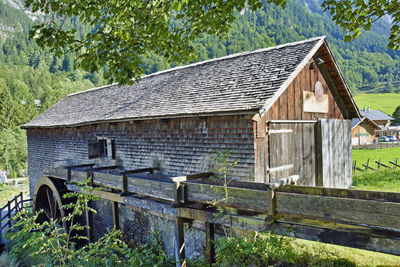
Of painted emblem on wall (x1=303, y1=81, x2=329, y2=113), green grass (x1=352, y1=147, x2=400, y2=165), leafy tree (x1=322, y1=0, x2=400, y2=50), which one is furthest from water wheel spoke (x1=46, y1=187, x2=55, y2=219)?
green grass (x1=352, y1=147, x2=400, y2=165)

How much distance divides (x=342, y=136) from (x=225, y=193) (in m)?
6.74

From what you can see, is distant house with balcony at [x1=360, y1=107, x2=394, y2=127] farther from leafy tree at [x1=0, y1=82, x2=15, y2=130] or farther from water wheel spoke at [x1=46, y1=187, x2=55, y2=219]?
leafy tree at [x1=0, y1=82, x2=15, y2=130]

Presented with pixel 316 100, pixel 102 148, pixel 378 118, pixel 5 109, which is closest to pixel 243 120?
pixel 316 100

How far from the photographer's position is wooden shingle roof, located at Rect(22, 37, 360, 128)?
7.86 meters

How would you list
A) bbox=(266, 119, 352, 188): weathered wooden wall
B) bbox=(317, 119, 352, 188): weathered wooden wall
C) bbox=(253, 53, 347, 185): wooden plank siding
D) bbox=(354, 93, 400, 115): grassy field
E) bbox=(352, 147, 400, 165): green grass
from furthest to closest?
bbox=(354, 93, 400, 115): grassy field, bbox=(352, 147, 400, 165): green grass, bbox=(317, 119, 352, 188): weathered wooden wall, bbox=(266, 119, 352, 188): weathered wooden wall, bbox=(253, 53, 347, 185): wooden plank siding

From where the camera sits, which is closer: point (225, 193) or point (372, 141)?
point (225, 193)

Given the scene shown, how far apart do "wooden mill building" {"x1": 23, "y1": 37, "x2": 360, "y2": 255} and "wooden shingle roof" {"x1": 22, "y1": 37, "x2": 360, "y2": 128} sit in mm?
33

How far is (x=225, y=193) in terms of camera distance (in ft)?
18.9

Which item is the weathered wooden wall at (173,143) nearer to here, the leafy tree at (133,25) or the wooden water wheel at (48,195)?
the wooden water wheel at (48,195)

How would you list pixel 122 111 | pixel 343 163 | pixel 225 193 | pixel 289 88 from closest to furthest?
pixel 225 193 < pixel 289 88 < pixel 343 163 < pixel 122 111

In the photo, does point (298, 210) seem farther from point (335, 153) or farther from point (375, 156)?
point (375, 156)

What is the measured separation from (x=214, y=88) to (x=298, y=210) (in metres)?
5.31

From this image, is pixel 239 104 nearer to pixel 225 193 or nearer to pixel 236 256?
pixel 225 193

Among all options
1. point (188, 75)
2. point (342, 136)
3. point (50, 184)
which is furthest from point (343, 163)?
point (50, 184)
